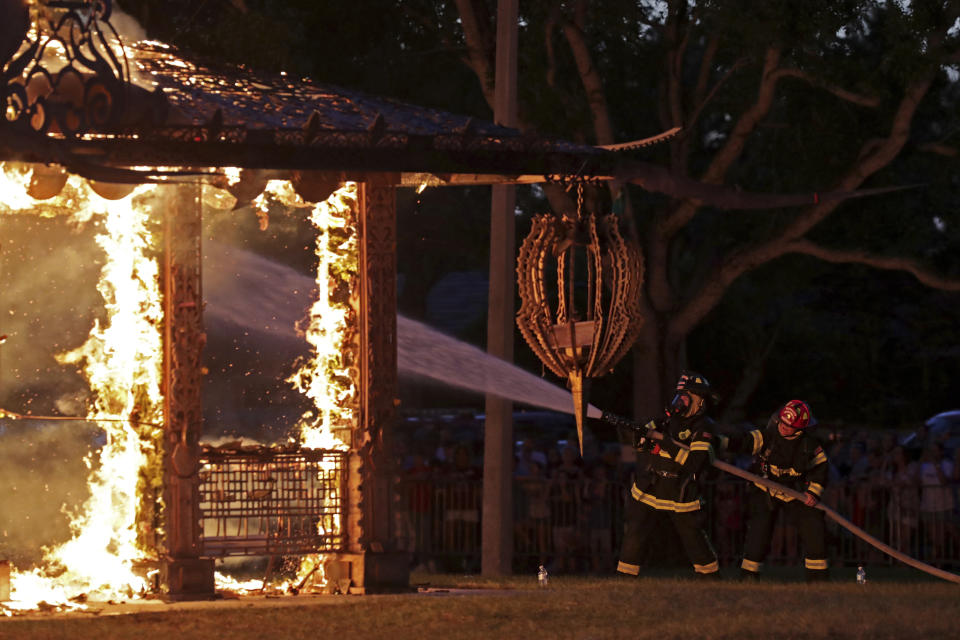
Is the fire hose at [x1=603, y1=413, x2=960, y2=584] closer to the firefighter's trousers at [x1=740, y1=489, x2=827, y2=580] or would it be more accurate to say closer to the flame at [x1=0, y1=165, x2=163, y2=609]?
the firefighter's trousers at [x1=740, y1=489, x2=827, y2=580]

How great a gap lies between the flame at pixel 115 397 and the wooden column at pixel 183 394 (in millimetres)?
260

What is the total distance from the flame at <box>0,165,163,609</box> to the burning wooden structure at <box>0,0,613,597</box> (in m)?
0.29

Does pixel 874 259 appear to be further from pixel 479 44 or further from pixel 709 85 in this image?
pixel 479 44

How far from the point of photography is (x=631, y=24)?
22.3m

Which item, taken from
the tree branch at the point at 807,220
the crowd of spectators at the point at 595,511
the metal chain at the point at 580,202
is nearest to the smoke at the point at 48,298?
the metal chain at the point at 580,202

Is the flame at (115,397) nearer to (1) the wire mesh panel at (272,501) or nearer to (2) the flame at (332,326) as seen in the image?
(1) the wire mesh panel at (272,501)

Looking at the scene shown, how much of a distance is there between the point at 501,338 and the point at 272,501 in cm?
453

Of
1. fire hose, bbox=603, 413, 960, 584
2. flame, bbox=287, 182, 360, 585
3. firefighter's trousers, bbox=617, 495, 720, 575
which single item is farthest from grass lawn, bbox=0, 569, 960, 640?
flame, bbox=287, 182, 360, 585

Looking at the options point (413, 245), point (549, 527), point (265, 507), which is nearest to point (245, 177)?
point (265, 507)

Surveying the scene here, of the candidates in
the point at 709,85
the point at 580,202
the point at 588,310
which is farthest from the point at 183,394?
the point at 709,85

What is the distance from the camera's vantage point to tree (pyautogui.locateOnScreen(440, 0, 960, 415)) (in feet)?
66.4

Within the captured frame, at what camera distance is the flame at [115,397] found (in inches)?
581

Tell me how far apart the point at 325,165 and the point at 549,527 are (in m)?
9.44

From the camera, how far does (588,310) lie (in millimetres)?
14148
